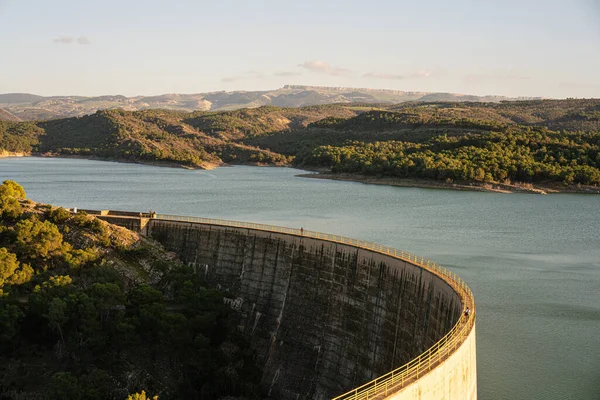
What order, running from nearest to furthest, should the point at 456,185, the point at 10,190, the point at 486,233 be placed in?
the point at 10,190 < the point at 486,233 < the point at 456,185

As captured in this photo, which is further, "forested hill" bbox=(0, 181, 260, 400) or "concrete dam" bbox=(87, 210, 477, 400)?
"forested hill" bbox=(0, 181, 260, 400)

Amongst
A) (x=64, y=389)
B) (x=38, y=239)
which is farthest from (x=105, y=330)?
(x=38, y=239)

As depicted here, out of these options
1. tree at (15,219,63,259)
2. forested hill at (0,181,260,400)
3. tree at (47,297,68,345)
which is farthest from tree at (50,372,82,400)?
tree at (15,219,63,259)

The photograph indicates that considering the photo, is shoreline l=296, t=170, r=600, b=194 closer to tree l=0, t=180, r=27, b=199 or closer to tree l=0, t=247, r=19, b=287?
tree l=0, t=180, r=27, b=199

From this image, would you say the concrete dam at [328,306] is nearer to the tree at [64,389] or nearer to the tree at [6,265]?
the tree at [6,265]

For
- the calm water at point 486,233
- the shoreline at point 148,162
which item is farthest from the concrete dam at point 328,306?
the shoreline at point 148,162

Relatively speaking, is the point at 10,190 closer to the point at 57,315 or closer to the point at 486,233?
the point at 57,315

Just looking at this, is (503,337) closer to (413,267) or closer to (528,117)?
(413,267)
